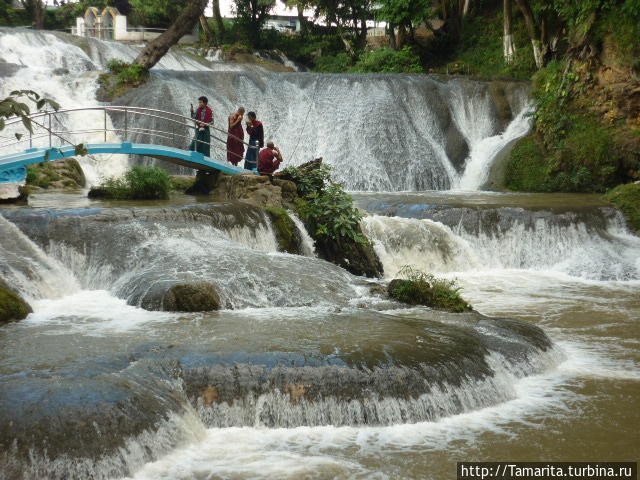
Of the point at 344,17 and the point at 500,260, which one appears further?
the point at 344,17

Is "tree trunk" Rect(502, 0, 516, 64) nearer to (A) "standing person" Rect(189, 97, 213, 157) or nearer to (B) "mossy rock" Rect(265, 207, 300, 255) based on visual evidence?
(A) "standing person" Rect(189, 97, 213, 157)

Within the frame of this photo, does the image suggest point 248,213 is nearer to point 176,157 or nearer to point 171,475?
point 176,157

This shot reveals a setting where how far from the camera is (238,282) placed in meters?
10.2

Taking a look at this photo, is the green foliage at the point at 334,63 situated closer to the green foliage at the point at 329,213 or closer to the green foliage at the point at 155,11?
the green foliage at the point at 155,11

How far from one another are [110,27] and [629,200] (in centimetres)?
3131

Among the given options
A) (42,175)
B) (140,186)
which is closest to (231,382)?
(140,186)

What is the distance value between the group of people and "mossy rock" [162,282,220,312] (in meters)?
6.04

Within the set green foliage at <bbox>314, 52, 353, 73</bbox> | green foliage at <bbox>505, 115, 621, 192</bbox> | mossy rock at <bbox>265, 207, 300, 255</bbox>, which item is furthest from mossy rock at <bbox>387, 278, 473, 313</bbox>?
green foliage at <bbox>314, 52, 353, 73</bbox>

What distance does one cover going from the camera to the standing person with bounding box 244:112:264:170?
51.5ft

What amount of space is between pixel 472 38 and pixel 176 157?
66.3ft

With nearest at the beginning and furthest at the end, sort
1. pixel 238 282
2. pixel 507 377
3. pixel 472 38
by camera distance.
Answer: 1. pixel 507 377
2. pixel 238 282
3. pixel 472 38

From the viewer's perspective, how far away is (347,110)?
22922 millimetres

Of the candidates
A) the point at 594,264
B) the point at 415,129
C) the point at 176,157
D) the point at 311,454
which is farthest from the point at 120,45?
the point at 311,454

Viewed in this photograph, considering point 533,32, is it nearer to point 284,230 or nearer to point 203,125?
point 203,125
